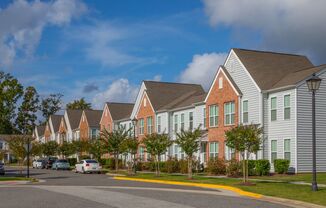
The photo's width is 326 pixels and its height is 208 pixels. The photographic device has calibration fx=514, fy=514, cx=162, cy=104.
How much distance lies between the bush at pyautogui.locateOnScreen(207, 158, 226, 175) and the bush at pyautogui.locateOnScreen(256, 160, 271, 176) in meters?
4.00

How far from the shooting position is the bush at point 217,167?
132 ft

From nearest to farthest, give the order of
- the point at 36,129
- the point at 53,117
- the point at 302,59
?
the point at 302,59 < the point at 53,117 < the point at 36,129

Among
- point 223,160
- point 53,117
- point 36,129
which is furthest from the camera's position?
point 36,129

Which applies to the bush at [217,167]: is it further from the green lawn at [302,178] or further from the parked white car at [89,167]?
the parked white car at [89,167]

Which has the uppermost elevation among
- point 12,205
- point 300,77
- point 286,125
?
point 300,77

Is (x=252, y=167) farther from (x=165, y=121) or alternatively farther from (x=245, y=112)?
(x=165, y=121)

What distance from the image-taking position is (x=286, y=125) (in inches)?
1459

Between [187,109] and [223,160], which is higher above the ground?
[187,109]

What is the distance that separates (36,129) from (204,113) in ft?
270

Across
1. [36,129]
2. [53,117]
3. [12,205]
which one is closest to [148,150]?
[12,205]

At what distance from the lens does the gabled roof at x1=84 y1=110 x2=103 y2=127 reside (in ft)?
271

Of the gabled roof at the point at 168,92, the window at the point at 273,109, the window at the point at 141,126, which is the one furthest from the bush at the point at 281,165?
the window at the point at 141,126

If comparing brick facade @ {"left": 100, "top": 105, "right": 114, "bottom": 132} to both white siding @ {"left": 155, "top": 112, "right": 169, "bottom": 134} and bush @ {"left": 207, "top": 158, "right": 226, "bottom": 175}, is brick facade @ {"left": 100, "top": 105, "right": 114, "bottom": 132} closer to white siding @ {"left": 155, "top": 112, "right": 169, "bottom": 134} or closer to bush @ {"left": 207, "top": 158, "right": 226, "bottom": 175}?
white siding @ {"left": 155, "top": 112, "right": 169, "bottom": 134}

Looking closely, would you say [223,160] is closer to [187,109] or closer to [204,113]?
[204,113]
